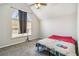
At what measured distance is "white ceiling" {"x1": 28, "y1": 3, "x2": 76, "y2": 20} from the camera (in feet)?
3.95

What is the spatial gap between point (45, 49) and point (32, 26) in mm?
484

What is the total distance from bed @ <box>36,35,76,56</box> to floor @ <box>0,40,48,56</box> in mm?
115

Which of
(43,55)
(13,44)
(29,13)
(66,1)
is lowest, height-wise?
(43,55)

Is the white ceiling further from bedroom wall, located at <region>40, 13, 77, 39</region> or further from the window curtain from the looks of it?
the window curtain

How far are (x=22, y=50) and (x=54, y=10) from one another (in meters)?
0.89

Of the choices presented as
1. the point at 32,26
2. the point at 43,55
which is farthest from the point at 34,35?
the point at 43,55

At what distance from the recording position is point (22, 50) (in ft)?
4.37

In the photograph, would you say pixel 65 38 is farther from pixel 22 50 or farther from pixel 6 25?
pixel 6 25

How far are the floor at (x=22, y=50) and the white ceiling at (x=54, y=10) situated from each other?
519mm

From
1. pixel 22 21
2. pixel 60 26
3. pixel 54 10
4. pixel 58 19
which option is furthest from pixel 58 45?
pixel 22 21

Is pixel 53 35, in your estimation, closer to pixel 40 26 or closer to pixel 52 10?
pixel 40 26

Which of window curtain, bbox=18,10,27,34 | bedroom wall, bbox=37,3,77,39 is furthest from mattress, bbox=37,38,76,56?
window curtain, bbox=18,10,27,34

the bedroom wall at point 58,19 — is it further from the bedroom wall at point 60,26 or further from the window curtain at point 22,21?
the window curtain at point 22,21

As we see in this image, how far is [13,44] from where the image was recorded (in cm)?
132
